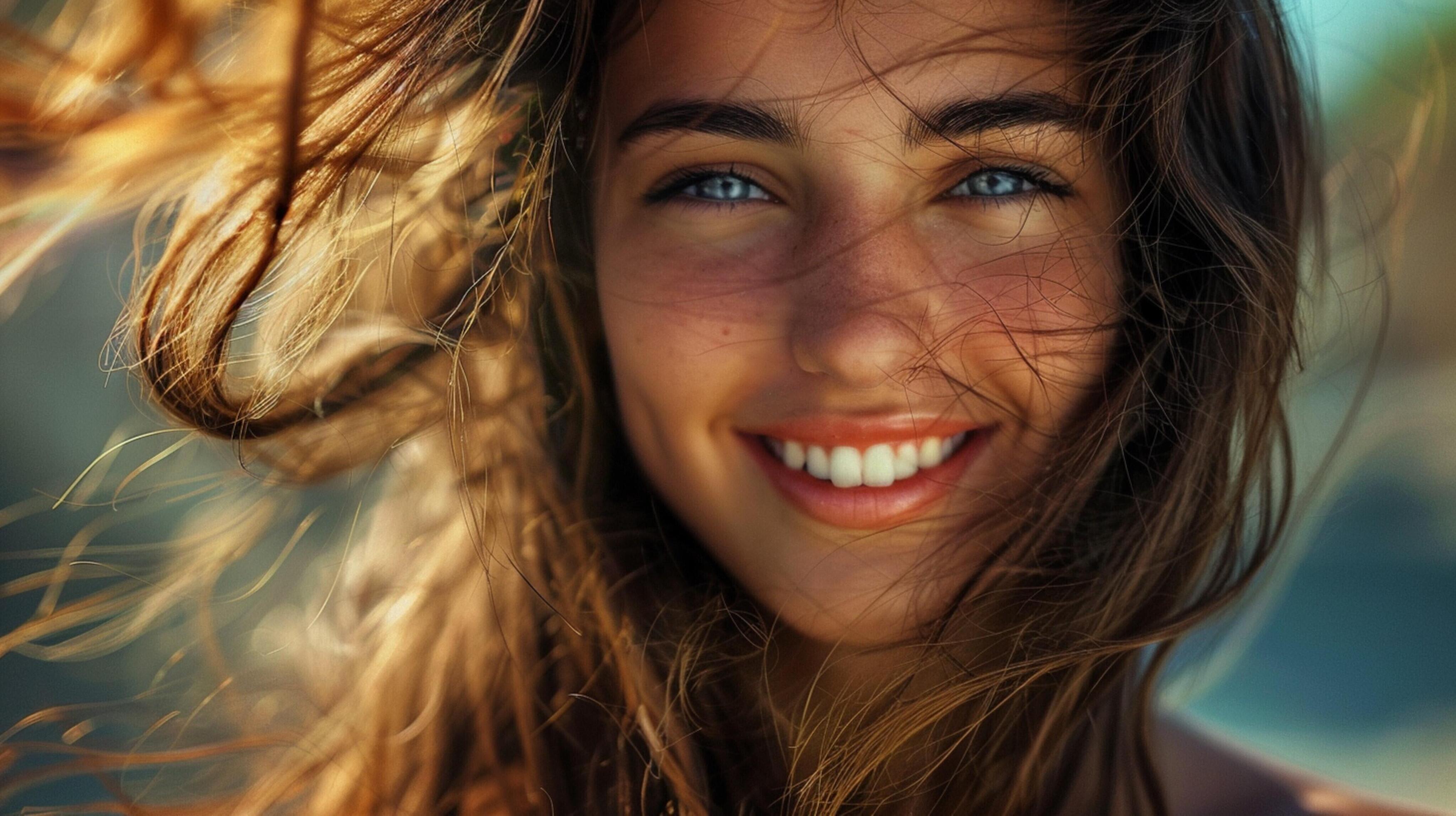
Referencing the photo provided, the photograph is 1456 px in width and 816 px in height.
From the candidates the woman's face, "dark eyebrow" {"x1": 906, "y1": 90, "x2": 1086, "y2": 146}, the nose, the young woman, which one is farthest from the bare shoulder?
"dark eyebrow" {"x1": 906, "y1": 90, "x2": 1086, "y2": 146}

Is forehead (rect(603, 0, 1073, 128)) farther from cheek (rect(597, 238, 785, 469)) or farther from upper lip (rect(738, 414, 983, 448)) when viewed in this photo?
upper lip (rect(738, 414, 983, 448))

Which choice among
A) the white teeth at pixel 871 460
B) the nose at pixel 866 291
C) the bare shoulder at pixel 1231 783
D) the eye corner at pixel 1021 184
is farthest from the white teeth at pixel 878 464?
the bare shoulder at pixel 1231 783

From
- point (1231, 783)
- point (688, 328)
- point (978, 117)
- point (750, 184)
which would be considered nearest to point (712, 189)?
point (750, 184)

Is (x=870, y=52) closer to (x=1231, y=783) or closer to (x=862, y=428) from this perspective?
(x=862, y=428)

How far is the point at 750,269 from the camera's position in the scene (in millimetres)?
1080

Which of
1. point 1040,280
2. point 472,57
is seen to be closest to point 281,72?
point 472,57

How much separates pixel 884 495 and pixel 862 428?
0.09 meters

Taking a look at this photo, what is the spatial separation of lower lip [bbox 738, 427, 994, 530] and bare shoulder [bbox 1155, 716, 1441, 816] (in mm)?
539

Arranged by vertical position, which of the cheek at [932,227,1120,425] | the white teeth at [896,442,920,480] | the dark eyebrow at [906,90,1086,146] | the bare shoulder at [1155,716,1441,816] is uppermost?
the dark eyebrow at [906,90,1086,146]

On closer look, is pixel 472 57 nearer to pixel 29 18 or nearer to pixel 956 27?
pixel 956 27

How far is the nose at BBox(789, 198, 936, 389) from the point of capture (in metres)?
1.01

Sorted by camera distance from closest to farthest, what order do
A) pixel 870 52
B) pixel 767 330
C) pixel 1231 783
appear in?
pixel 870 52
pixel 767 330
pixel 1231 783

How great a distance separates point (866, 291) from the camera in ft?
3.30

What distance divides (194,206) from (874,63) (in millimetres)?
742
